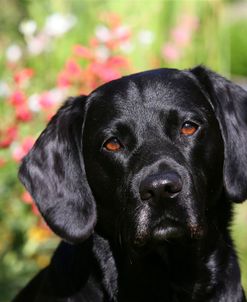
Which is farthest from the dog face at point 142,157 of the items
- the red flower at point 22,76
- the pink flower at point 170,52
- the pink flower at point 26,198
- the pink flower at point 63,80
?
the pink flower at point 170,52

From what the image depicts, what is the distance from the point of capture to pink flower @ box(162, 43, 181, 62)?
8594mm

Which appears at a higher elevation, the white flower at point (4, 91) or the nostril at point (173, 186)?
the nostril at point (173, 186)

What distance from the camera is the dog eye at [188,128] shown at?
3707 mm

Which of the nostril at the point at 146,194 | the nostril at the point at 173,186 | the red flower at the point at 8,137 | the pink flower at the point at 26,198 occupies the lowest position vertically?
the pink flower at the point at 26,198

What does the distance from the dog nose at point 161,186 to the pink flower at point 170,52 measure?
17.3 ft

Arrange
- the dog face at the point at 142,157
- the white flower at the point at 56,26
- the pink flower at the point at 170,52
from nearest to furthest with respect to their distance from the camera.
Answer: the dog face at the point at 142,157
the white flower at the point at 56,26
the pink flower at the point at 170,52

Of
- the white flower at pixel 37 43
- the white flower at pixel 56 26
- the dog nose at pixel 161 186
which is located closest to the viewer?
the dog nose at pixel 161 186

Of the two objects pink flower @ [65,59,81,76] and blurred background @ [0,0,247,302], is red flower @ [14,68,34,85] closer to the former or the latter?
blurred background @ [0,0,247,302]

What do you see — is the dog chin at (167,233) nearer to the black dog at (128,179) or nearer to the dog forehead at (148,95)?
the black dog at (128,179)

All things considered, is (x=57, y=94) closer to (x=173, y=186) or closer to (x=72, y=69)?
(x=72, y=69)

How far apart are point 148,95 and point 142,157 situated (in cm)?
40

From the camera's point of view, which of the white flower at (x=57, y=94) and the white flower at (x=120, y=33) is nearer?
the white flower at (x=57, y=94)

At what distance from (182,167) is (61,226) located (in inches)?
28.4

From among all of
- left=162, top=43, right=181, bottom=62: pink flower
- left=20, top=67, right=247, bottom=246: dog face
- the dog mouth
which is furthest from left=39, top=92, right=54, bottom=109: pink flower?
the dog mouth
